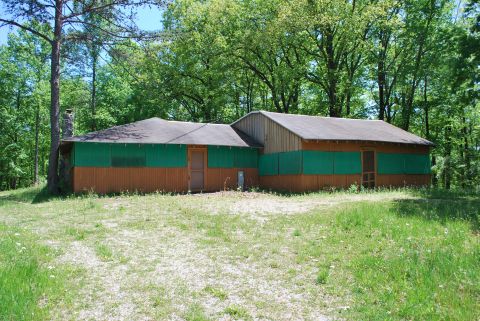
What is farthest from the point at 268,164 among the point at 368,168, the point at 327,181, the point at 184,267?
the point at 184,267

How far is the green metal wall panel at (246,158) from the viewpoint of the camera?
21.9 m

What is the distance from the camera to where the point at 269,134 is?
71.7ft

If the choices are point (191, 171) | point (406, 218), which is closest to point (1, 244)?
point (406, 218)

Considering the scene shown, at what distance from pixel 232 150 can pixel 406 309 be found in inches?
670

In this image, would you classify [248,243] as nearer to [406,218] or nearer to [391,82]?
[406,218]

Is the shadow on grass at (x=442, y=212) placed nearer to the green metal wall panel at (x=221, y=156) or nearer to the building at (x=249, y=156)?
the building at (x=249, y=156)

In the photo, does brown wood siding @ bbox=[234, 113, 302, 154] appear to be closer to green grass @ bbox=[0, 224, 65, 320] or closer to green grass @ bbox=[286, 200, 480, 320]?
green grass @ bbox=[286, 200, 480, 320]

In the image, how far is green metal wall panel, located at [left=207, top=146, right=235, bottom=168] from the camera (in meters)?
21.1

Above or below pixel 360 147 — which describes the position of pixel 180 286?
below

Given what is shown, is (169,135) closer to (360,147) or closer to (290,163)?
(290,163)

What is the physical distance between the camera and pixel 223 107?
3722 centimetres

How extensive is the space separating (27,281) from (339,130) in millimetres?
18104

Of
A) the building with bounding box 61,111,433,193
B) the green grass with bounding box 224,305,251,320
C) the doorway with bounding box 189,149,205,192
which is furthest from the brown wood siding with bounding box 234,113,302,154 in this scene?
the green grass with bounding box 224,305,251,320

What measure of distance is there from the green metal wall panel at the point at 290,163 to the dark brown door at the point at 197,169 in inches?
162
